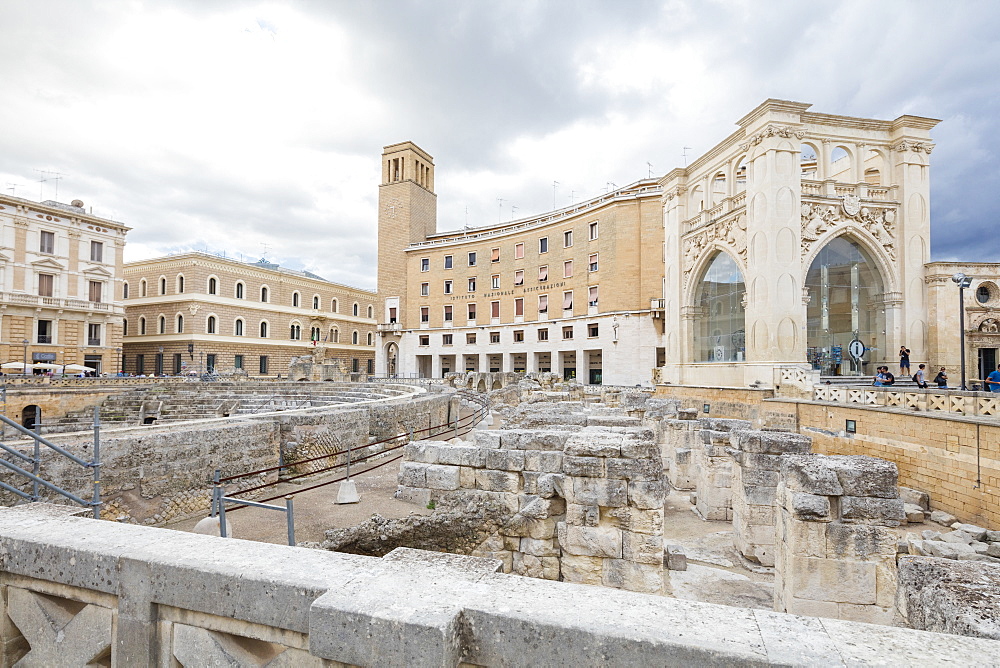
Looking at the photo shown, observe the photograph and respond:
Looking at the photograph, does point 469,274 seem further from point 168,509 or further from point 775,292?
point 168,509

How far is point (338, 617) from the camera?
5.38 feet

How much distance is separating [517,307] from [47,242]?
114ft

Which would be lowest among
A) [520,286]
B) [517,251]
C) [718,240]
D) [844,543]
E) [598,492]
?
[844,543]

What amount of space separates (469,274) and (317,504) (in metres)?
40.9

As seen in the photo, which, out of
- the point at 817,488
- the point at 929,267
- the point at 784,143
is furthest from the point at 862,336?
the point at 817,488

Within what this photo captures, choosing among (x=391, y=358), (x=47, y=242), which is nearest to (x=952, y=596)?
(x=47, y=242)

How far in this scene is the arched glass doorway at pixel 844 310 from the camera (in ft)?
71.5

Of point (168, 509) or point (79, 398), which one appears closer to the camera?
point (168, 509)

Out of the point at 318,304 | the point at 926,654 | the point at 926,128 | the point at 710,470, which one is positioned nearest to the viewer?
the point at 926,654

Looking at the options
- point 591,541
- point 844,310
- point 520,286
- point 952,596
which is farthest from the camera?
point 520,286

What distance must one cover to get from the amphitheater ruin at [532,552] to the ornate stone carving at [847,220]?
10.5 meters

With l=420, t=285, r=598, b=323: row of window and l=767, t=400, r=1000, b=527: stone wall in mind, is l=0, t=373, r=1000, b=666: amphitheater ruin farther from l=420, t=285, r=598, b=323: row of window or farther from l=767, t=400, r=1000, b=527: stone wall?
l=420, t=285, r=598, b=323: row of window

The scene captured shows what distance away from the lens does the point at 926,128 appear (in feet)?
72.5

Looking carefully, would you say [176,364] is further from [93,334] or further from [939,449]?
[939,449]
